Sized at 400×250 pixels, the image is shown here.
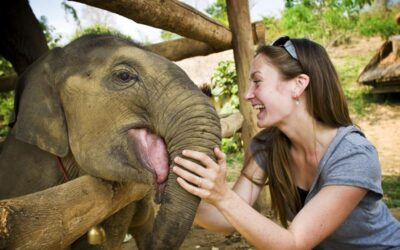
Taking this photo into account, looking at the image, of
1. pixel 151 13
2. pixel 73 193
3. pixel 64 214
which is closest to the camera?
pixel 64 214

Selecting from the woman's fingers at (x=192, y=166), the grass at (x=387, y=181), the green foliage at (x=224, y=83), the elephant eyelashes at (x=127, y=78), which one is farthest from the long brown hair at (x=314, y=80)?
the green foliage at (x=224, y=83)

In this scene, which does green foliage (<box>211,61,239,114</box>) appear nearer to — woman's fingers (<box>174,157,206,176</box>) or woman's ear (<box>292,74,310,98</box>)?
woman's ear (<box>292,74,310,98</box>)

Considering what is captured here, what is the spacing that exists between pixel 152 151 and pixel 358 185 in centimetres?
94

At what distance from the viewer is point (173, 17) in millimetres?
3436

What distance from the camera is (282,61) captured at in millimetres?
2164

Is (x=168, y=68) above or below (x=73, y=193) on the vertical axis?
above

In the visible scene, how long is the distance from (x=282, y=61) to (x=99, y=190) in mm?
1082

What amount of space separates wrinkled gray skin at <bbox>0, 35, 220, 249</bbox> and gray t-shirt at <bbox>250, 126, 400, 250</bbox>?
0.66 meters

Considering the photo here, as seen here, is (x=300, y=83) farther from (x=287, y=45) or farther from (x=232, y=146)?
(x=232, y=146)

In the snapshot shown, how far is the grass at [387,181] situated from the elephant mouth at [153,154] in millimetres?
4417

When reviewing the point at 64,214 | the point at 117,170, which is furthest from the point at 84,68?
the point at 64,214

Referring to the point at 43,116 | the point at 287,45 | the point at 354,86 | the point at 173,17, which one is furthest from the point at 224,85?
the point at 43,116

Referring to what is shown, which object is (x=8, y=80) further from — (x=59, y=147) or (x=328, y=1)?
(x=328, y=1)

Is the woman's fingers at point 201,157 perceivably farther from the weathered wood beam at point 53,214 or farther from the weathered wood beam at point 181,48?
the weathered wood beam at point 181,48
